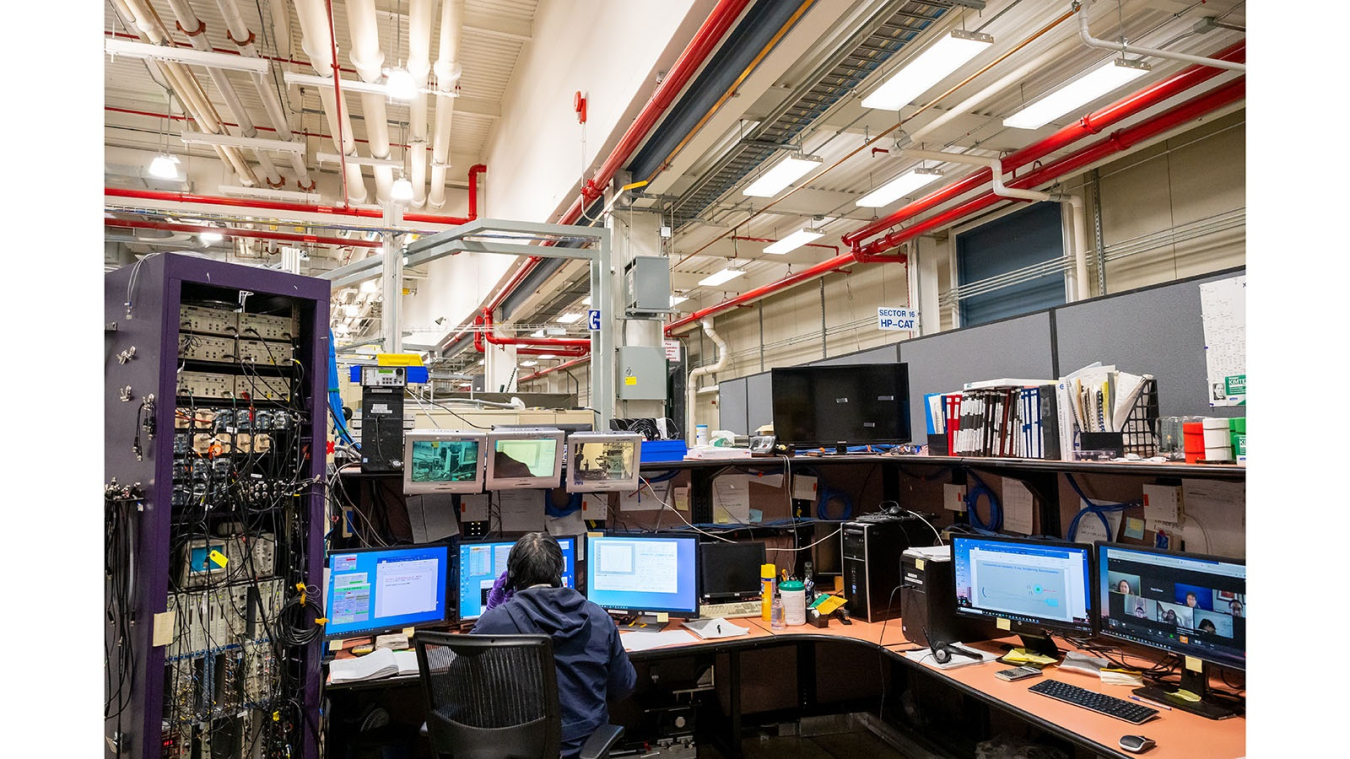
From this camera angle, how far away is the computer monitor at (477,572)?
109 inches

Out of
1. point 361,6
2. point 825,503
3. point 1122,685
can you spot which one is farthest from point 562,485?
point 361,6

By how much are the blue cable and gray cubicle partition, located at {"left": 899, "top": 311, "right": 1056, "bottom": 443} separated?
51 cm

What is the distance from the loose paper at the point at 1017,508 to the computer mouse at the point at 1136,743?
109cm

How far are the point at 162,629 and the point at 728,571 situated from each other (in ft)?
6.30

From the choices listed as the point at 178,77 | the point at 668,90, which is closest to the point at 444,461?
the point at 668,90

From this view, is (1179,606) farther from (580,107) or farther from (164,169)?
(164,169)

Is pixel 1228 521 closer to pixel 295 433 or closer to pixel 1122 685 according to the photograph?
pixel 1122 685

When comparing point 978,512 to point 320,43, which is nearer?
point 978,512

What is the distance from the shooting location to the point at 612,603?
9.53ft

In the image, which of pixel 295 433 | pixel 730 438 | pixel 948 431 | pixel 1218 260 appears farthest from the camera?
pixel 1218 260

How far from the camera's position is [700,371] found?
417 inches

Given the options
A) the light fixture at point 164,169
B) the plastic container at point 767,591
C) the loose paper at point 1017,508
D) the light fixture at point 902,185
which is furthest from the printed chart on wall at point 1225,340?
the light fixture at point 164,169

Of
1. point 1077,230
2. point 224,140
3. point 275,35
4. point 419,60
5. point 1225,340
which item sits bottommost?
point 1225,340
